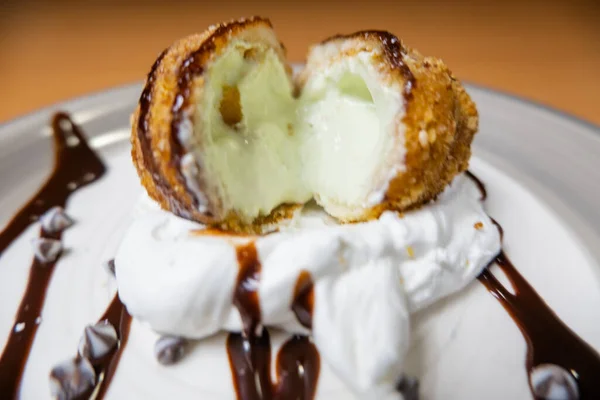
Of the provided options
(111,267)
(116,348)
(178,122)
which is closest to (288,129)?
(178,122)

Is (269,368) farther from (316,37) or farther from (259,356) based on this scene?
(316,37)

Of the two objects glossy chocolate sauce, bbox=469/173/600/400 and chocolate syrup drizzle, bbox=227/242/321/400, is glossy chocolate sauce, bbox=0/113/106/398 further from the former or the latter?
glossy chocolate sauce, bbox=469/173/600/400

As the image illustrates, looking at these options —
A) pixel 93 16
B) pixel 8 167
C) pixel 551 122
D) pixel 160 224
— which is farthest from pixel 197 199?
pixel 93 16

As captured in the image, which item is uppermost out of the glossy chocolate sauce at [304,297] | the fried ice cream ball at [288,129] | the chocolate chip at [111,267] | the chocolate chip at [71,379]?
the fried ice cream ball at [288,129]

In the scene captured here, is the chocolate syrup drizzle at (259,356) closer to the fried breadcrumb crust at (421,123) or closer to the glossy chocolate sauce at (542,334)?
the fried breadcrumb crust at (421,123)

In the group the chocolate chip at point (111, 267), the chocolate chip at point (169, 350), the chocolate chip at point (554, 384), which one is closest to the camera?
the chocolate chip at point (554, 384)

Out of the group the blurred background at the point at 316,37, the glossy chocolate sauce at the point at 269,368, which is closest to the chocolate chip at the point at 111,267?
the glossy chocolate sauce at the point at 269,368
